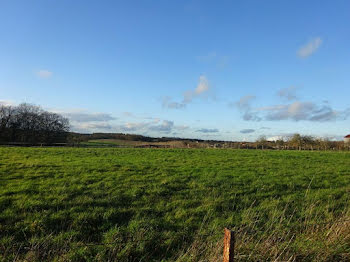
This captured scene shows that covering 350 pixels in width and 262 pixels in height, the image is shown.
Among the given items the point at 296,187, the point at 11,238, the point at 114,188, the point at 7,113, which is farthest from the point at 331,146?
the point at 7,113

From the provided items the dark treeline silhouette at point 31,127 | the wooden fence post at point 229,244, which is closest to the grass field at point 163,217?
the wooden fence post at point 229,244

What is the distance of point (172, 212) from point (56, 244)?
3523 mm

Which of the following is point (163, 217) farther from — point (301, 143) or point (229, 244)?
point (301, 143)

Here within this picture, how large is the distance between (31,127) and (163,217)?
231 feet

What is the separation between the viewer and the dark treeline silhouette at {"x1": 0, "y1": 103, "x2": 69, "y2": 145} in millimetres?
60969

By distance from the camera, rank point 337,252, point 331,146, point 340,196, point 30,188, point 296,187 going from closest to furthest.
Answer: point 337,252, point 30,188, point 340,196, point 296,187, point 331,146

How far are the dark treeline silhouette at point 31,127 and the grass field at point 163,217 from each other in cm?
5587

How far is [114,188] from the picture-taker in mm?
10242

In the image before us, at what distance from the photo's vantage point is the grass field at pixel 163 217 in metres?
4.84

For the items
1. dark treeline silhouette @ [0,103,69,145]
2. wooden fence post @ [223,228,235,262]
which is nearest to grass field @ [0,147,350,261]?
wooden fence post @ [223,228,235,262]

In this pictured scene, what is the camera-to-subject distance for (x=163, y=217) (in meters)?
7.35

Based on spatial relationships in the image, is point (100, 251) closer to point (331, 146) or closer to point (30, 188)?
point (30, 188)

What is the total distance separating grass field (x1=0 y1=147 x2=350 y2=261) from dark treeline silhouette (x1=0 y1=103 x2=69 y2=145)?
5587 cm

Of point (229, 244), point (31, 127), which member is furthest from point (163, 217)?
point (31, 127)
